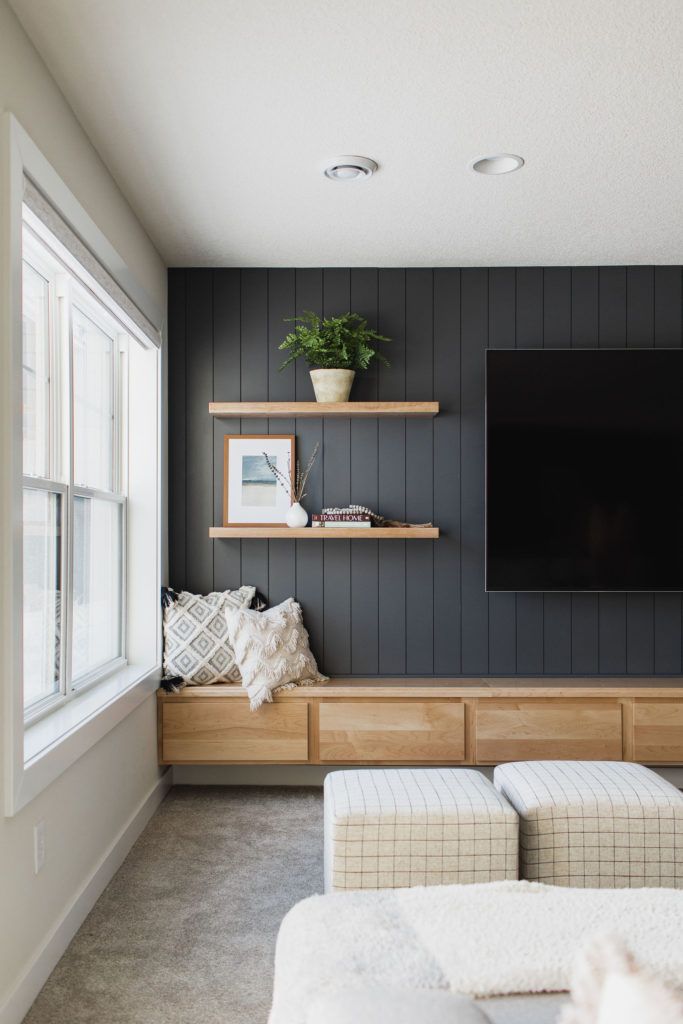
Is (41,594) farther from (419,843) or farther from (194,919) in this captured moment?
(419,843)

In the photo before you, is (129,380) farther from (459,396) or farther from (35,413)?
(459,396)

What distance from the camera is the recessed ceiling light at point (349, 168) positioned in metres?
2.92

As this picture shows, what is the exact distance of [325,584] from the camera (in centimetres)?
416

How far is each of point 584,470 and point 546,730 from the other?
1.23m

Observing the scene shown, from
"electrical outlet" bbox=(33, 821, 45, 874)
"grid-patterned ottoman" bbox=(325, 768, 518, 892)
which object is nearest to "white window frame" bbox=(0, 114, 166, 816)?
"electrical outlet" bbox=(33, 821, 45, 874)

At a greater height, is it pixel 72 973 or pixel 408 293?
pixel 408 293

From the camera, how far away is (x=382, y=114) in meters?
2.59

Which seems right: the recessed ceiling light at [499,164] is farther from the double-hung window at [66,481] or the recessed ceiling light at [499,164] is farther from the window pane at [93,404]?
the window pane at [93,404]

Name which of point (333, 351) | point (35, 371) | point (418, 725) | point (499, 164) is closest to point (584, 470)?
point (333, 351)

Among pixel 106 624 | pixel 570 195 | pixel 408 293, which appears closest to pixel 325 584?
pixel 106 624

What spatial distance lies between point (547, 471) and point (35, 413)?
2370mm

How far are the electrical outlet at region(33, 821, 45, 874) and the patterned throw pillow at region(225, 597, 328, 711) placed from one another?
151 centimetres

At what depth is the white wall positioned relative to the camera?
2.08 m

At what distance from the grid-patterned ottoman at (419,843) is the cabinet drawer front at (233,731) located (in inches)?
58.0
